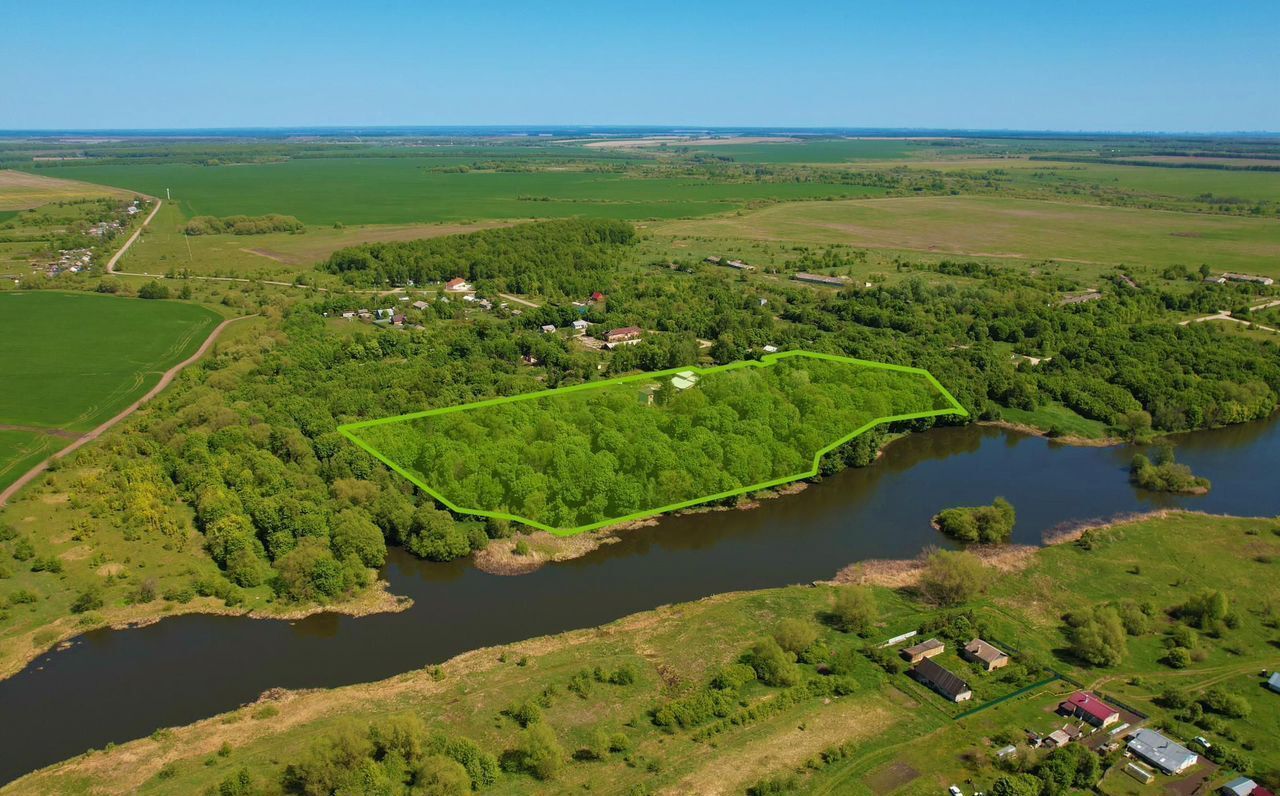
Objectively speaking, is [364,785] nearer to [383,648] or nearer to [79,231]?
[383,648]

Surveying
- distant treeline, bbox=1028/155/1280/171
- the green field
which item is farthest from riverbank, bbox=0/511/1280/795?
distant treeline, bbox=1028/155/1280/171

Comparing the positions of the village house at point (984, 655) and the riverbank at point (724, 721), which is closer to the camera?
the riverbank at point (724, 721)

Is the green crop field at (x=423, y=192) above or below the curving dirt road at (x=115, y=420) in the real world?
above

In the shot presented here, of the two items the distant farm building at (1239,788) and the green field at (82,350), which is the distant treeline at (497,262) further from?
the distant farm building at (1239,788)

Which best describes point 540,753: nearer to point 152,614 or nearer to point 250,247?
point 152,614

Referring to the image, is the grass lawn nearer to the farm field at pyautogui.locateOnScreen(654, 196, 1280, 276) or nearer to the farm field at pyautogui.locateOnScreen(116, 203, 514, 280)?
the farm field at pyautogui.locateOnScreen(654, 196, 1280, 276)

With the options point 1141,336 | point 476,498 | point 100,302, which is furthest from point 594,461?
point 100,302

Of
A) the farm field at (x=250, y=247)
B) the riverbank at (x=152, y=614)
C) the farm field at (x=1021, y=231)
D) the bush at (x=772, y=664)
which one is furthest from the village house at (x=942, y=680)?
the farm field at (x=1021, y=231)
